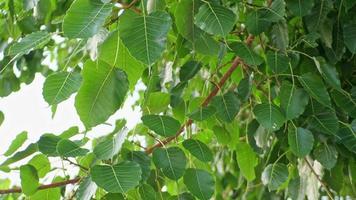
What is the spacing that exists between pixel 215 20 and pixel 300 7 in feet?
0.76

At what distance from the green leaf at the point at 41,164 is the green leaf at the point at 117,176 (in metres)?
0.16

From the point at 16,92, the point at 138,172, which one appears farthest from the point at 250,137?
the point at 16,92

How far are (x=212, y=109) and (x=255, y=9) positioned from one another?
16 centimetres

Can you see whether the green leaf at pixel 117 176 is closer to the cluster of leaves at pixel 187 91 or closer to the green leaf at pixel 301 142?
the cluster of leaves at pixel 187 91

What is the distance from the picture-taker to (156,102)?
0.80 m

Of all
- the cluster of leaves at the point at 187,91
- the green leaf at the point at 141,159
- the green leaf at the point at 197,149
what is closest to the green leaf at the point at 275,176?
the cluster of leaves at the point at 187,91

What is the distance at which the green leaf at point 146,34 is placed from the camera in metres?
0.60

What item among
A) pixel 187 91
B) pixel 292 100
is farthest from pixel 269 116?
pixel 187 91

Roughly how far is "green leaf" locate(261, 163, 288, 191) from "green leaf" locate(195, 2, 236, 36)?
0.90 ft

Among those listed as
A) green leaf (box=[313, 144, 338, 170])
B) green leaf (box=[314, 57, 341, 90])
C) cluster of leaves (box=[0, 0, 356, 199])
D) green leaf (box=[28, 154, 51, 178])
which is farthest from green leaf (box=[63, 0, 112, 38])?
green leaf (box=[313, 144, 338, 170])

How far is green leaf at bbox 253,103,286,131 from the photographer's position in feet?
2.54

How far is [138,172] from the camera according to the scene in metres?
0.62

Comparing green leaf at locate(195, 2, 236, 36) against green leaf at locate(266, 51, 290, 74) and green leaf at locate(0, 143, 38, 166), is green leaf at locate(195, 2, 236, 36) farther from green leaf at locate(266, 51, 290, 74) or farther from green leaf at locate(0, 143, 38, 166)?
green leaf at locate(0, 143, 38, 166)

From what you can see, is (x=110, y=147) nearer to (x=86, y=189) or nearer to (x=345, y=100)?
(x=86, y=189)
